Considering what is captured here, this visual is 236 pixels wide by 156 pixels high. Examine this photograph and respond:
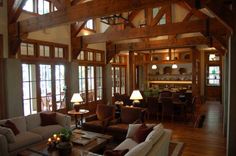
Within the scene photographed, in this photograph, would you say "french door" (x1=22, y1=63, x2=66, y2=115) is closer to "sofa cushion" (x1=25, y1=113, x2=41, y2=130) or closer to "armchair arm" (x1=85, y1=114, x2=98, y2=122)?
"sofa cushion" (x1=25, y1=113, x2=41, y2=130)

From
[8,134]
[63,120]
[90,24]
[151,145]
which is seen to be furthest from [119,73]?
[151,145]

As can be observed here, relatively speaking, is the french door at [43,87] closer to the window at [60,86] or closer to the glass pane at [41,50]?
the window at [60,86]

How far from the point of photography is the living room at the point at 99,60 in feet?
13.6

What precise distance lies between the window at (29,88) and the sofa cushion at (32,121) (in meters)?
1.30

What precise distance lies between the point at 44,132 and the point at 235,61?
4.52 meters

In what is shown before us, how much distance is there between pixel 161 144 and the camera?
10.7ft

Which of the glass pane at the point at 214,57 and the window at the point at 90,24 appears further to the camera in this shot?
the glass pane at the point at 214,57

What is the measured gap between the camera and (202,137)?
211 inches

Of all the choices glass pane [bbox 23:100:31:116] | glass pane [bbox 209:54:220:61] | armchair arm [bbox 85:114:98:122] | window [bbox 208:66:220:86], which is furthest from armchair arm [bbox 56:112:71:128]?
glass pane [bbox 209:54:220:61]

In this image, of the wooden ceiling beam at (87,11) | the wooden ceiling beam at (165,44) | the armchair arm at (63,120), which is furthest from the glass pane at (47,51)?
the wooden ceiling beam at (165,44)

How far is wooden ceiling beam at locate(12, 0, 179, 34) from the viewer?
3.48 metres

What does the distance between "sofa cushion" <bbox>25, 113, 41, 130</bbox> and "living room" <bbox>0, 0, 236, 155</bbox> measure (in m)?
0.03

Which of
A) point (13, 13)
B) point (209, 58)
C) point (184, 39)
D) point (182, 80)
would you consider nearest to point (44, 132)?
point (13, 13)

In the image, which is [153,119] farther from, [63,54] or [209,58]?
[209,58]
